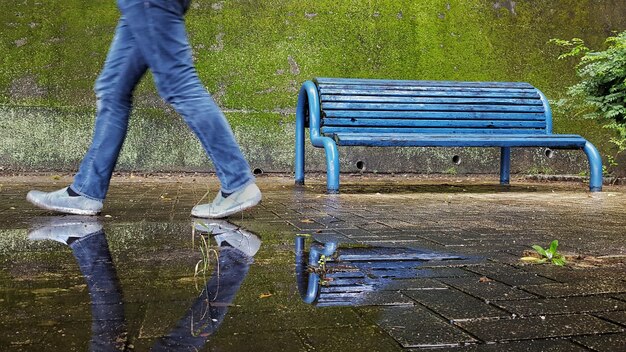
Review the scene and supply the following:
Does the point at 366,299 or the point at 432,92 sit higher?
the point at 432,92

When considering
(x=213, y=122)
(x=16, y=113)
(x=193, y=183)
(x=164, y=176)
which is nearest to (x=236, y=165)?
(x=213, y=122)

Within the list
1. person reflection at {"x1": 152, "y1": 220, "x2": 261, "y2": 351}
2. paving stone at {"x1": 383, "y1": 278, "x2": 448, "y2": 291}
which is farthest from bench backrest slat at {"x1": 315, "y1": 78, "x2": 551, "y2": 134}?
paving stone at {"x1": 383, "y1": 278, "x2": 448, "y2": 291}

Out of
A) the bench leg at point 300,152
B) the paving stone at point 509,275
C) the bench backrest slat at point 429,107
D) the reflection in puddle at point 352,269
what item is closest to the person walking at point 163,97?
the reflection in puddle at point 352,269

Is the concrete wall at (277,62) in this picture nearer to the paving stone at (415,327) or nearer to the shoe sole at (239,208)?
the shoe sole at (239,208)

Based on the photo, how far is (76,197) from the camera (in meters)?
3.48

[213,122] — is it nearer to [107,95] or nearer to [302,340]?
[107,95]

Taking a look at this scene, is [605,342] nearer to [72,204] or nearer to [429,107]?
[72,204]

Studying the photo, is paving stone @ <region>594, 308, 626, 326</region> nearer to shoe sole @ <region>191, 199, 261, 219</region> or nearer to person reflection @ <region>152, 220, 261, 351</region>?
person reflection @ <region>152, 220, 261, 351</region>

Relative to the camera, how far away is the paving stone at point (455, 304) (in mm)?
1471

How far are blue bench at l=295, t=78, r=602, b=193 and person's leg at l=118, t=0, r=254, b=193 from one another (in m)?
2.08

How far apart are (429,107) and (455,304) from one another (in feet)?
16.2

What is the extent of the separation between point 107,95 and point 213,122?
2.15 feet

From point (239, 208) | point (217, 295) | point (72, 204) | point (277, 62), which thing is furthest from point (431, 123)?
point (217, 295)

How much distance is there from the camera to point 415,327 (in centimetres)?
136
